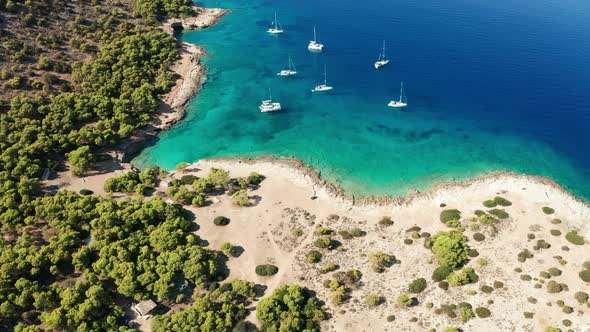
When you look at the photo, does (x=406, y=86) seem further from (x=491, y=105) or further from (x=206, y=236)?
(x=206, y=236)

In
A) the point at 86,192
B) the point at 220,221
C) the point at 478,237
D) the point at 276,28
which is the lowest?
the point at 478,237

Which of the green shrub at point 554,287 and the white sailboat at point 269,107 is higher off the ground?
the white sailboat at point 269,107

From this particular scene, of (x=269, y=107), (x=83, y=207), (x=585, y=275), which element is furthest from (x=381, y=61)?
(x=83, y=207)

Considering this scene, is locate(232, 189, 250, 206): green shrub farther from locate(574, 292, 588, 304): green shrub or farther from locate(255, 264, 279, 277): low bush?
locate(574, 292, 588, 304): green shrub

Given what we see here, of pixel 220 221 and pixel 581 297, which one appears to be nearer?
pixel 581 297

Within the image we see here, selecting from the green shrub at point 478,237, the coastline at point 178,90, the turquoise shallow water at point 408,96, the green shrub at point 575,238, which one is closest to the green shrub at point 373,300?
the green shrub at point 478,237

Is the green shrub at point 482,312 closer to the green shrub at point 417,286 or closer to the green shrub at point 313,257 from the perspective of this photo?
the green shrub at point 417,286

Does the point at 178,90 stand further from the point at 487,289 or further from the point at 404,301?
the point at 487,289
